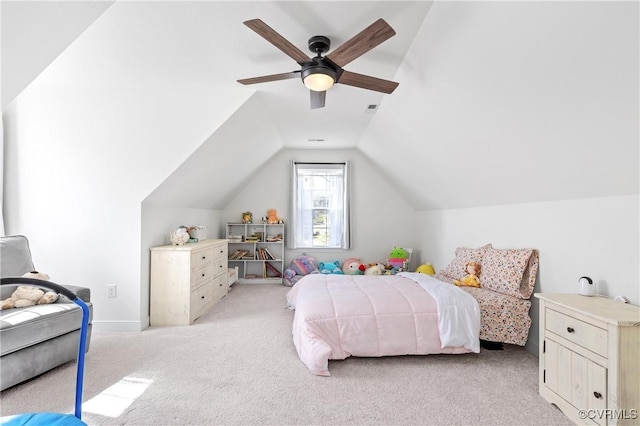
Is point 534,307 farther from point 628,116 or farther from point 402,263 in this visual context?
point 402,263

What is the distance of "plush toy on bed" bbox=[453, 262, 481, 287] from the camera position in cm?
307

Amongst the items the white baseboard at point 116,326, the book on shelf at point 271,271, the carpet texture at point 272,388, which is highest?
the book on shelf at point 271,271

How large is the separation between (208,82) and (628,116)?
9.74ft

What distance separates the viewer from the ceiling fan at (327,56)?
1689 mm

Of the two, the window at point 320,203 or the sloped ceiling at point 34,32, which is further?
the window at point 320,203

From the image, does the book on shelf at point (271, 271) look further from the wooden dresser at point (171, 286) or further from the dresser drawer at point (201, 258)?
the wooden dresser at point (171, 286)

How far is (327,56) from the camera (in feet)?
6.37

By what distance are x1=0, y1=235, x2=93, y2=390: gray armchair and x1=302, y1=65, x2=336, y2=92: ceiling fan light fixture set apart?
8.03 feet

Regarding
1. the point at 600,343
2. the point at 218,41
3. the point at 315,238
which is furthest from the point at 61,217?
the point at 600,343

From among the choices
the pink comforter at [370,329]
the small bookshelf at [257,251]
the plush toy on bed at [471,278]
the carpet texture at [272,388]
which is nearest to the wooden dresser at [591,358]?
the carpet texture at [272,388]

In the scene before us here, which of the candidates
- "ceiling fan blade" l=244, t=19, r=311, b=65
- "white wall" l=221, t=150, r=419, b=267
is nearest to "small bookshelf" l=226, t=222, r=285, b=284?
"white wall" l=221, t=150, r=419, b=267

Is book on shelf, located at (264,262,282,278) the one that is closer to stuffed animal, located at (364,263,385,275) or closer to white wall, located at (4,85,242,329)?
stuffed animal, located at (364,263,385,275)

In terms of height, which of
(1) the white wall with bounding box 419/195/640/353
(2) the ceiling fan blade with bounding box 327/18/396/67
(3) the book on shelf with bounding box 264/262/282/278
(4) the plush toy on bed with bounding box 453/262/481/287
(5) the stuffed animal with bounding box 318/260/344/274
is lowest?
(3) the book on shelf with bounding box 264/262/282/278

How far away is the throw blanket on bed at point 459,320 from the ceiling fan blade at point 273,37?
214cm
